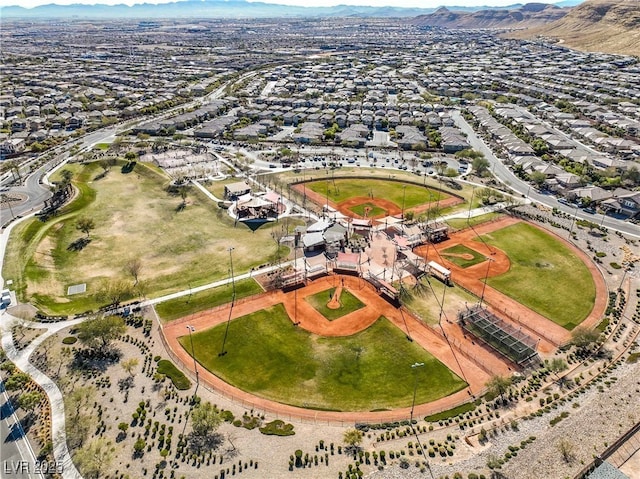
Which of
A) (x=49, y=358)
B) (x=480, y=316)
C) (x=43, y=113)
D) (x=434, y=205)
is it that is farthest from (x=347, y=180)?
(x=43, y=113)

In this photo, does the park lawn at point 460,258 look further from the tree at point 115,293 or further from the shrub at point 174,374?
the tree at point 115,293

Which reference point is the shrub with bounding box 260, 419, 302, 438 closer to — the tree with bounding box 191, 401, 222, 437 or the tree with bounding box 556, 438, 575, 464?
the tree with bounding box 191, 401, 222, 437

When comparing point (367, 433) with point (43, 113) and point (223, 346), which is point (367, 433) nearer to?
point (223, 346)

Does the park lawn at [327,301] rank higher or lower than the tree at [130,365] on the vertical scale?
lower

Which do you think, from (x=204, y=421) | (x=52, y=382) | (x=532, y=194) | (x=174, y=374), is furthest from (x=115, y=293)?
(x=532, y=194)

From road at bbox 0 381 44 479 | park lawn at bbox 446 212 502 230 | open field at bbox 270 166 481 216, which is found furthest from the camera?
open field at bbox 270 166 481 216

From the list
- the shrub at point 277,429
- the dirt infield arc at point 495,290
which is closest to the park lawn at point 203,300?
the shrub at point 277,429

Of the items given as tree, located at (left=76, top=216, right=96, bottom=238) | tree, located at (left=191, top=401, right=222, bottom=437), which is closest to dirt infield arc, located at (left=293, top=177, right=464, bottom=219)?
tree, located at (left=76, top=216, right=96, bottom=238)
